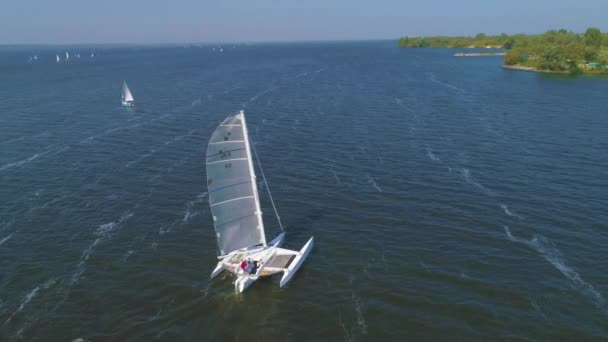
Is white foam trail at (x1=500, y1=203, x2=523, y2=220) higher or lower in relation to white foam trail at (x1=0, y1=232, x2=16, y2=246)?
higher

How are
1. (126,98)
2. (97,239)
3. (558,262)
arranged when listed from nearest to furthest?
(558,262) → (97,239) → (126,98)

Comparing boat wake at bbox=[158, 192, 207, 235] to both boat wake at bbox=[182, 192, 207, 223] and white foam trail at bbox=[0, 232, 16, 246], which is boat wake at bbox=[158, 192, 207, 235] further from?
white foam trail at bbox=[0, 232, 16, 246]

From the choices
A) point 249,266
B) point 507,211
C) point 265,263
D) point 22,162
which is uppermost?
point 22,162

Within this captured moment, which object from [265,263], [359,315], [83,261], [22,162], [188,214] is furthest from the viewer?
[22,162]

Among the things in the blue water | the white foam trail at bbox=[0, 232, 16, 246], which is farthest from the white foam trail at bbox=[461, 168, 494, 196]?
the white foam trail at bbox=[0, 232, 16, 246]

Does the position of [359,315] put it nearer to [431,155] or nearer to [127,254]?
[127,254]

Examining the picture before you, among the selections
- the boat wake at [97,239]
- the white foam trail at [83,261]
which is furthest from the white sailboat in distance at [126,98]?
the white foam trail at [83,261]

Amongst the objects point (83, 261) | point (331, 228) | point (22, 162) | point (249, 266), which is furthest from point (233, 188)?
point (22, 162)
